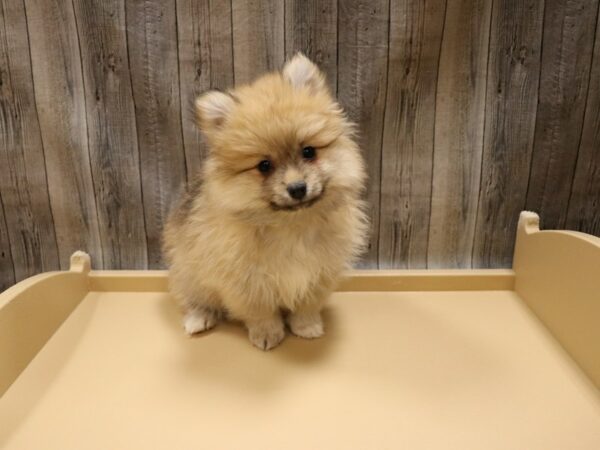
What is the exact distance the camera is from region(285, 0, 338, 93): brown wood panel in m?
1.45

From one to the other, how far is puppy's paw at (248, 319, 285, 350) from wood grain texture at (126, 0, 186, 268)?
57 cm

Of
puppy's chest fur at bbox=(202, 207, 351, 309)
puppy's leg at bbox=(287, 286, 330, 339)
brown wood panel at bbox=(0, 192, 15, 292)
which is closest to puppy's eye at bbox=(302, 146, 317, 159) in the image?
puppy's chest fur at bbox=(202, 207, 351, 309)

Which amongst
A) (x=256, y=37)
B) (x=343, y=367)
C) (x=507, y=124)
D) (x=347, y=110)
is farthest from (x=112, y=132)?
(x=507, y=124)

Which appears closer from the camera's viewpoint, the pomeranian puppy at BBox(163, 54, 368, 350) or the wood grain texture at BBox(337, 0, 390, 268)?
the pomeranian puppy at BBox(163, 54, 368, 350)

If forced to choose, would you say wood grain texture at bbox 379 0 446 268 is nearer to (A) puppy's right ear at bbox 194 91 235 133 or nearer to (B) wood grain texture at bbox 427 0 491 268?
(B) wood grain texture at bbox 427 0 491 268

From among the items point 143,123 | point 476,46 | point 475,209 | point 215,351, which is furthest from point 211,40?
point 475,209

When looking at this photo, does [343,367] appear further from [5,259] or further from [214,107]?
[5,259]

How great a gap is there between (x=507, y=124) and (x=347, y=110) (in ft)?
1.69

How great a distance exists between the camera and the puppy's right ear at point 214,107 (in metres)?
1.12

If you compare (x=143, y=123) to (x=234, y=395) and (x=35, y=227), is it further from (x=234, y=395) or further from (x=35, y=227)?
(x=234, y=395)

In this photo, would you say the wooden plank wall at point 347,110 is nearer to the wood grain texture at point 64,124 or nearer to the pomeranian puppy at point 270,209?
the wood grain texture at point 64,124

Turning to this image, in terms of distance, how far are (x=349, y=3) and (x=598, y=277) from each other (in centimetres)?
101

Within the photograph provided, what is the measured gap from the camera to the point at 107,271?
5.57 feet

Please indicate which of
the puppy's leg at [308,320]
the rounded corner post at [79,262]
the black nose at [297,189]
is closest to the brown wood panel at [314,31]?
the black nose at [297,189]
